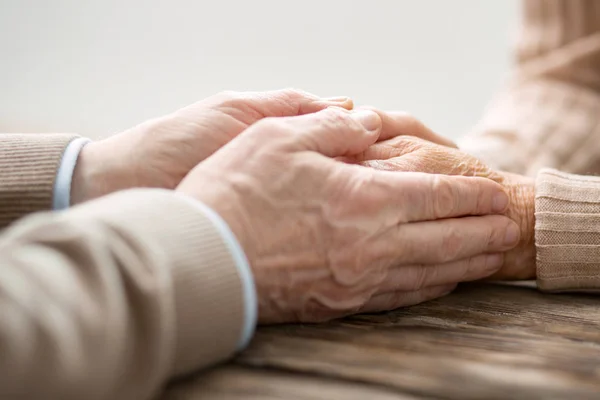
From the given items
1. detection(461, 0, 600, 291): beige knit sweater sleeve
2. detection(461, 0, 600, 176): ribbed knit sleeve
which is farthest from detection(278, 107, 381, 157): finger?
detection(461, 0, 600, 176): ribbed knit sleeve

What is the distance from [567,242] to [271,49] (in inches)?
70.5

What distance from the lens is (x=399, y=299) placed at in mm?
815

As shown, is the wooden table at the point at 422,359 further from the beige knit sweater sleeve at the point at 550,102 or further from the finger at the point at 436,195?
the beige knit sweater sleeve at the point at 550,102

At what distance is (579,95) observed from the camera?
1.66m

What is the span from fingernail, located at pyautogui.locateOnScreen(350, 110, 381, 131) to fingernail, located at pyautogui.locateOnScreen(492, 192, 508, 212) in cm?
Result: 19

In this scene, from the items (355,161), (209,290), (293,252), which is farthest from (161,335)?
(355,161)

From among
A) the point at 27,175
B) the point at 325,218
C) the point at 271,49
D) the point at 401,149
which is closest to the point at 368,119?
the point at 401,149

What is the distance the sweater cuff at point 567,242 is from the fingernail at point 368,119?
0.26 m

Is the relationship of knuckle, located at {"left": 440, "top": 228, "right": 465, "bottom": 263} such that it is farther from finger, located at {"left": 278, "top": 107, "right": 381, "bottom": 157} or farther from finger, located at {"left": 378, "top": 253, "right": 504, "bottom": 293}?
finger, located at {"left": 278, "top": 107, "right": 381, "bottom": 157}

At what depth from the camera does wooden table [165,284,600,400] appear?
0.58m

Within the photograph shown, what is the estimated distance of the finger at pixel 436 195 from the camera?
2.53 feet

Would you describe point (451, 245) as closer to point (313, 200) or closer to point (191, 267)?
point (313, 200)

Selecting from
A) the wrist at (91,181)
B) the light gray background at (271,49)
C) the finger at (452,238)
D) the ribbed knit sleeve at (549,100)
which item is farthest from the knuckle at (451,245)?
the light gray background at (271,49)

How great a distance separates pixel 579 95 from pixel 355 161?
1016 mm
